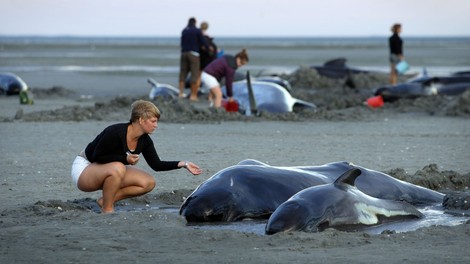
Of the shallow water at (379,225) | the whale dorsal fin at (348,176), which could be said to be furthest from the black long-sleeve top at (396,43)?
the whale dorsal fin at (348,176)

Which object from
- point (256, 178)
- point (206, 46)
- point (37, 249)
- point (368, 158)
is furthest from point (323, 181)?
point (206, 46)

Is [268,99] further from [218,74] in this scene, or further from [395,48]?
[395,48]

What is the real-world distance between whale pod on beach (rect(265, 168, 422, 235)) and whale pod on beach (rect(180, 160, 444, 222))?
72cm

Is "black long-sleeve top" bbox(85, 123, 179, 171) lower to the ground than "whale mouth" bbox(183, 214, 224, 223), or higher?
higher

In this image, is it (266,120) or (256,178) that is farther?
(266,120)

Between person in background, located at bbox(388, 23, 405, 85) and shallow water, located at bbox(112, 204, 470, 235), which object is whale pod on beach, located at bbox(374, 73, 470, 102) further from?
shallow water, located at bbox(112, 204, 470, 235)

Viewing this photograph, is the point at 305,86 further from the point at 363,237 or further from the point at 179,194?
the point at 363,237

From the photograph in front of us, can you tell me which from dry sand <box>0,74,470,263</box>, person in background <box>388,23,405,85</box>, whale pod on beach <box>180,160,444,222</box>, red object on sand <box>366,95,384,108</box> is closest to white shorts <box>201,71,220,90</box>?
dry sand <box>0,74,470,263</box>

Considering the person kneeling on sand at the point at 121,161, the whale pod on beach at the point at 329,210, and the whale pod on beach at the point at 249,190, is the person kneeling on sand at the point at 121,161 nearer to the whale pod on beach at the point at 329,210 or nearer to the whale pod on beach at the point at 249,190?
the whale pod on beach at the point at 249,190

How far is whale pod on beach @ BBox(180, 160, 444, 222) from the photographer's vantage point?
30.8ft

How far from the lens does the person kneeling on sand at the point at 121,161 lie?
9586 mm

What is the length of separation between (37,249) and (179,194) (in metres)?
3.18

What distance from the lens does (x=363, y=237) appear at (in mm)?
8375

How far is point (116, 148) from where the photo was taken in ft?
31.7
